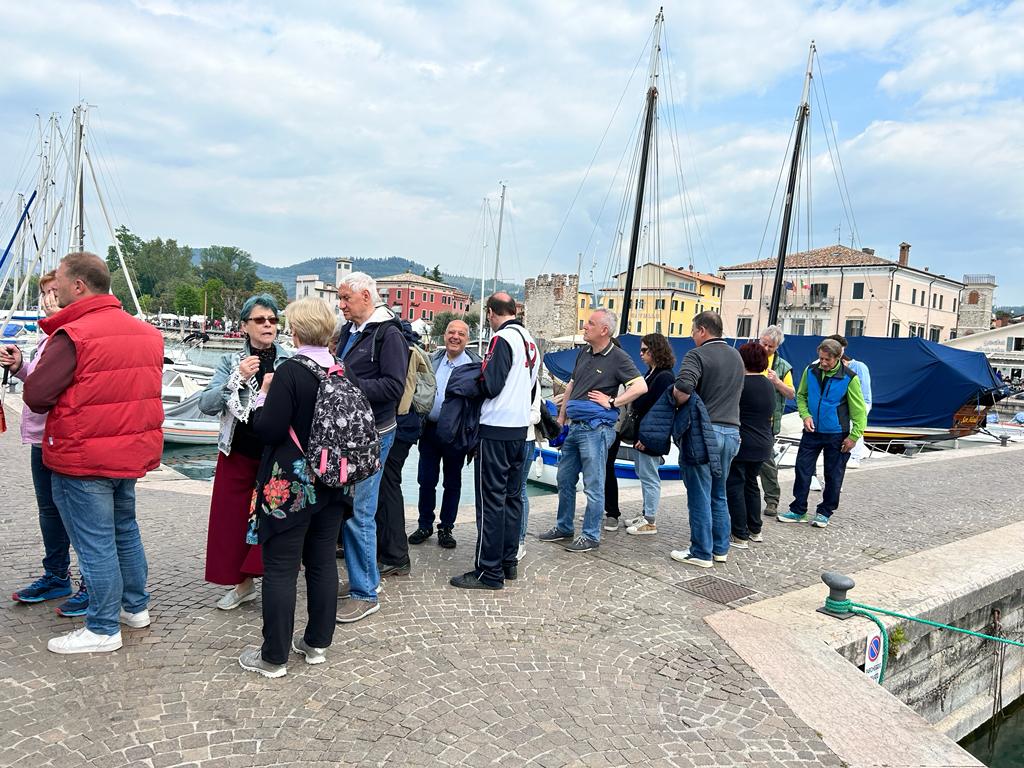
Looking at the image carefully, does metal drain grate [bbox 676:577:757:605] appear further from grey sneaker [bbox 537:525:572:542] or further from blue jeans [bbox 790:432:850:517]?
blue jeans [bbox 790:432:850:517]

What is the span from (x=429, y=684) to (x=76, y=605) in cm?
215

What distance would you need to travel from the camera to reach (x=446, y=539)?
18.2ft

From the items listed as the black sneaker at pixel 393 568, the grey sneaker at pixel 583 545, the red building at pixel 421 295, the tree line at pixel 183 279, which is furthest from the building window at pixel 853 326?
the tree line at pixel 183 279

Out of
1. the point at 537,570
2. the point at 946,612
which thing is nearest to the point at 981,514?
the point at 946,612

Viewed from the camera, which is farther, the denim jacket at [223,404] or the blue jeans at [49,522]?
the blue jeans at [49,522]

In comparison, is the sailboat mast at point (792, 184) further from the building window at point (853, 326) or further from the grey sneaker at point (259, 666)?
the building window at point (853, 326)

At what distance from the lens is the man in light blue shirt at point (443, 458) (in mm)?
5379

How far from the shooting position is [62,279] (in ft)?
10.7

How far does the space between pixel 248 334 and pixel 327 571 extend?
1.41 metres

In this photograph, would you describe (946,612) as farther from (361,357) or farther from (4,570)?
(4,570)

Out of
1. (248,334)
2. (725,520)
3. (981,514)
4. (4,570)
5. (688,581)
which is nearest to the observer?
(248,334)

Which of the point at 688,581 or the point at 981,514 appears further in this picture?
the point at 981,514

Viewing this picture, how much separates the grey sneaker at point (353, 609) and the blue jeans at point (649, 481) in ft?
9.95

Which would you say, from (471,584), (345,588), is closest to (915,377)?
(471,584)
